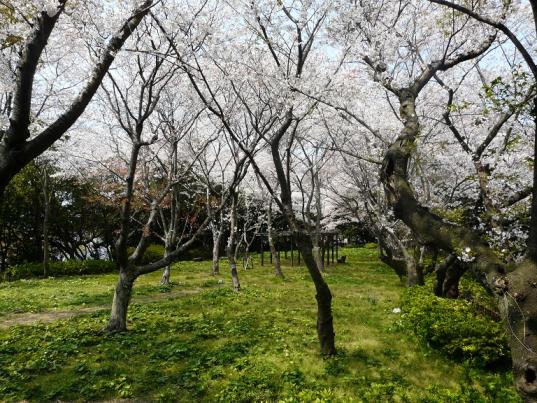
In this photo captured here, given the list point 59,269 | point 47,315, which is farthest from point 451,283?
point 59,269

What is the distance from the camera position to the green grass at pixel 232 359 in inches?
260

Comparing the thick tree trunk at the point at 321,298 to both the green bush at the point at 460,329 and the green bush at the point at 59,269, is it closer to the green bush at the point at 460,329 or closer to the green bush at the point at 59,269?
the green bush at the point at 460,329

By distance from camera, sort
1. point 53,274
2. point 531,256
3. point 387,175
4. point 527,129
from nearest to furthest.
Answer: point 531,256 → point 387,175 → point 527,129 → point 53,274

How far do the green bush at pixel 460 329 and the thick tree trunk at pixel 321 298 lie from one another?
2.38m

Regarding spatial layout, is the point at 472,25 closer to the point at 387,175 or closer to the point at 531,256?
the point at 387,175

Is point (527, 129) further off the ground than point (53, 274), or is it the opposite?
point (527, 129)

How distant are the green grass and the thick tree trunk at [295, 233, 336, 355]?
1.13ft

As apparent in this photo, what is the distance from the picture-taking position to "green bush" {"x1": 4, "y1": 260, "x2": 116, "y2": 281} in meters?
23.3

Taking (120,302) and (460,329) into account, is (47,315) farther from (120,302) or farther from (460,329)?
(460,329)

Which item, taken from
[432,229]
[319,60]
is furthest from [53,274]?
[432,229]

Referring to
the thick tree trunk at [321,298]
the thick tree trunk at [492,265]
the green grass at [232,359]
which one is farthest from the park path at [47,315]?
the thick tree trunk at [492,265]

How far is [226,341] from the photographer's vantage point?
9.40 m

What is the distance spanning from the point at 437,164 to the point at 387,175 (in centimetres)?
1401

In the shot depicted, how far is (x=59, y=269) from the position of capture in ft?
78.7
